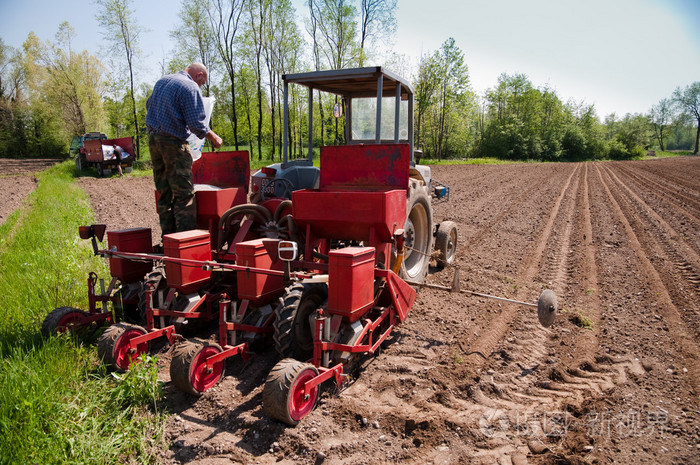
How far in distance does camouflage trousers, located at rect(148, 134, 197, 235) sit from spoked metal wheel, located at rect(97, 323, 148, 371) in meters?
1.41

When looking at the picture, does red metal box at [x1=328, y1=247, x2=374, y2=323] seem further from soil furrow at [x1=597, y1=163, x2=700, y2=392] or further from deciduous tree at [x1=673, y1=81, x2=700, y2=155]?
deciduous tree at [x1=673, y1=81, x2=700, y2=155]

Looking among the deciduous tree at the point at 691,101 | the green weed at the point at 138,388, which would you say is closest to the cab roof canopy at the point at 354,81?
the green weed at the point at 138,388

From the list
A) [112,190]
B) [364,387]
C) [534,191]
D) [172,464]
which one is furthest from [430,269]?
[112,190]

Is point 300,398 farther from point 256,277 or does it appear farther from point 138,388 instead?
point 138,388

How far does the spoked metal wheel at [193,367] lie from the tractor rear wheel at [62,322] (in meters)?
1.34

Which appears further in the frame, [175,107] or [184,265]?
[175,107]

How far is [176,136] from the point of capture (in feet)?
14.6

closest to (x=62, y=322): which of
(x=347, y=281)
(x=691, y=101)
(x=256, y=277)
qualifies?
(x=256, y=277)

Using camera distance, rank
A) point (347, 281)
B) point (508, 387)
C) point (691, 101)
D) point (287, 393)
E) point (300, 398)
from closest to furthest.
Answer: point (287, 393) < point (300, 398) < point (347, 281) < point (508, 387) < point (691, 101)

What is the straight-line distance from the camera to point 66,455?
258cm

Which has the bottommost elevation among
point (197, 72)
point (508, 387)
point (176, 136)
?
point (508, 387)

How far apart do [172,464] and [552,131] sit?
5953 centimetres

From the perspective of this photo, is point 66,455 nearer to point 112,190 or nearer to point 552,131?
point 112,190

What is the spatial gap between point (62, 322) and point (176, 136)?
2.02m
